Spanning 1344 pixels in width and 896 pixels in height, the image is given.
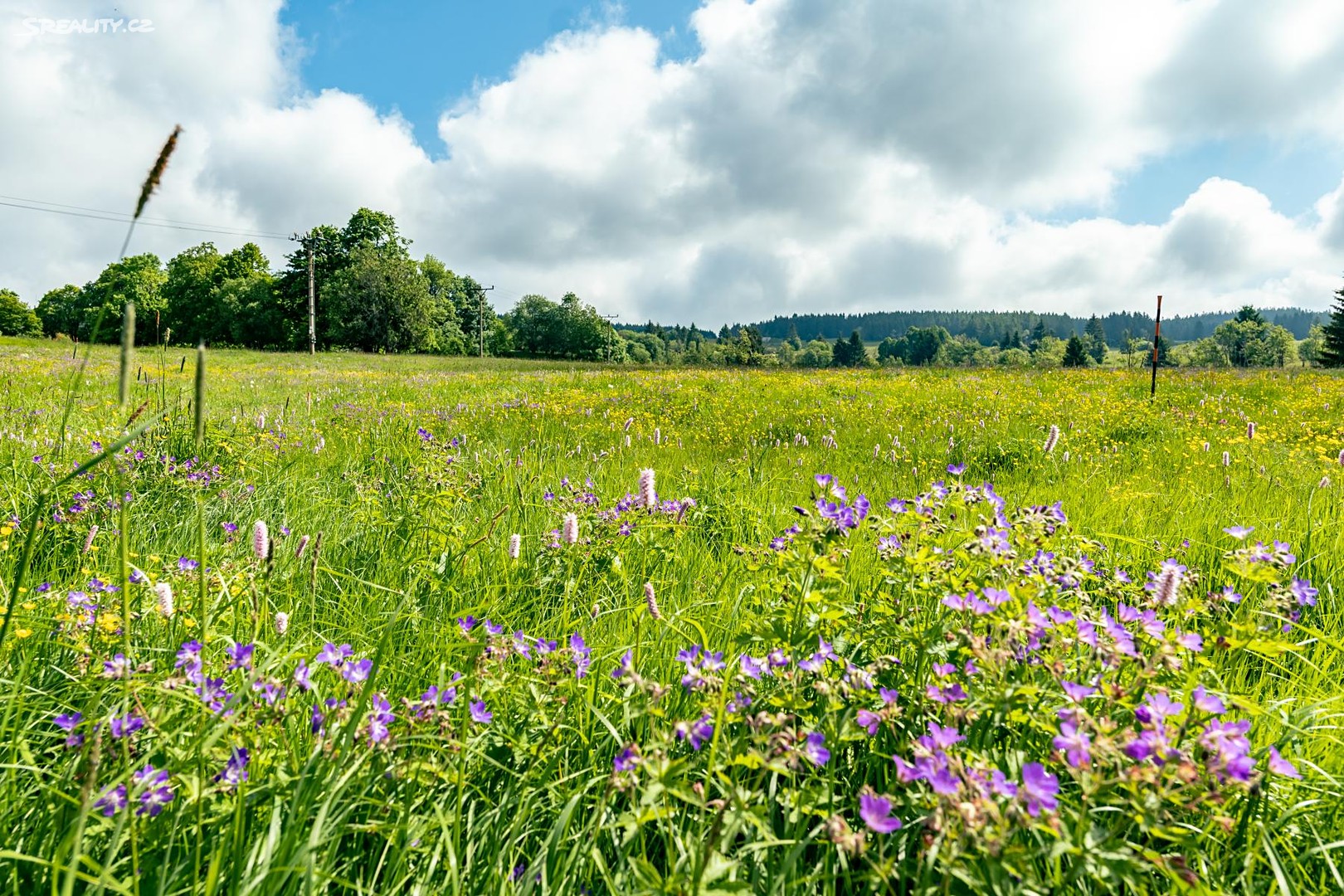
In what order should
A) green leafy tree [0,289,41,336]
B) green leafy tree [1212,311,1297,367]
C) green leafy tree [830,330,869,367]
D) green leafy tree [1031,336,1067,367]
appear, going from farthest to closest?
green leafy tree [830,330,869,367] < green leafy tree [1031,336,1067,367] < green leafy tree [1212,311,1297,367] < green leafy tree [0,289,41,336]

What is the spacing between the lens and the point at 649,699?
1.58 m

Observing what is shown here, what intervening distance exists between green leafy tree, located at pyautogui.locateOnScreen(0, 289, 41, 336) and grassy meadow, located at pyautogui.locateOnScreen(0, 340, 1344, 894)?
12820 centimetres

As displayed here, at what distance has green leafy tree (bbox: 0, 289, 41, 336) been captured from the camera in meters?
94.2

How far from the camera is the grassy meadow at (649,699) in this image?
1.23 meters

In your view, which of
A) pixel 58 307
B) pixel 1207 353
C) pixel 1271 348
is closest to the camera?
pixel 58 307

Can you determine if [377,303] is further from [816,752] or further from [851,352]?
[851,352]

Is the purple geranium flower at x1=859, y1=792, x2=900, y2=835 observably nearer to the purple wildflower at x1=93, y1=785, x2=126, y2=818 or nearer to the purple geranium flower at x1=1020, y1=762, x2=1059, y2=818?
the purple geranium flower at x1=1020, y1=762, x2=1059, y2=818

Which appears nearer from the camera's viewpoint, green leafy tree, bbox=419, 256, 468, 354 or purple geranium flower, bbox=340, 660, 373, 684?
purple geranium flower, bbox=340, 660, 373, 684

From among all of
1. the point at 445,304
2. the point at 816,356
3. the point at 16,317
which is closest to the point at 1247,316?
the point at 816,356

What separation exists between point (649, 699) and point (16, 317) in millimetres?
138328

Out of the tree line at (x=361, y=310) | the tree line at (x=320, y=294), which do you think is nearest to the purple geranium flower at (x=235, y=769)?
the tree line at (x=361, y=310)

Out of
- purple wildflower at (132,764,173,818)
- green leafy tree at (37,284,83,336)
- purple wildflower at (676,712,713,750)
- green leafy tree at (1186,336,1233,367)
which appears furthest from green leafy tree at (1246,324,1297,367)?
green leafy tree at (37,284,83,336)

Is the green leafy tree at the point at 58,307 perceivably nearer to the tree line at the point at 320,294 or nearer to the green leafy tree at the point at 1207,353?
the tree line at the point at 320,294

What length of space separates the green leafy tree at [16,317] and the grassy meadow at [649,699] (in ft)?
421
